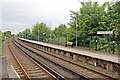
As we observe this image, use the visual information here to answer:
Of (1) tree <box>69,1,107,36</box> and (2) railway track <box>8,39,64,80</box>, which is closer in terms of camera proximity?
(2) railway track <box>8,39,64,80</box>

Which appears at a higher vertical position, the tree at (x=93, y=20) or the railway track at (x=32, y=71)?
the tree at (x=93, y=20)

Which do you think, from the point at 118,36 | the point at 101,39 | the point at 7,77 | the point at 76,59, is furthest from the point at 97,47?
the point at 7,77

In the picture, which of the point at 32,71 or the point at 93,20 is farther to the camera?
the point at 93,20

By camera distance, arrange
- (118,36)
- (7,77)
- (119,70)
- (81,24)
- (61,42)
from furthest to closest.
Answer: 1. (61,42)
2. (81,24)
3. (118,36)
4. (119,70)
5. (7,77)

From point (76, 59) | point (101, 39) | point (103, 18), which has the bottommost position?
point (76, 59)

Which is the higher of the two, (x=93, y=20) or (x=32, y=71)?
(x=93, y=20)

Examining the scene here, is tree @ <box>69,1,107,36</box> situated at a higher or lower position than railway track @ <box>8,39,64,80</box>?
higher

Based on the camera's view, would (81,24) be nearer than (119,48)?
No

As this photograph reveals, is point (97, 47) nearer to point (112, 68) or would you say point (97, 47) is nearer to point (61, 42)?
point (112, 68)

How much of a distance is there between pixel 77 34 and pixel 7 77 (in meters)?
27.1

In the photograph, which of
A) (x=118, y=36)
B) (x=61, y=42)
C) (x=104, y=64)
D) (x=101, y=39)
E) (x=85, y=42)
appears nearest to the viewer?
(x=104, y=64)

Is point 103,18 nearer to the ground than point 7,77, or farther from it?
farther from it

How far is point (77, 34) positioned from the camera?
39875mm

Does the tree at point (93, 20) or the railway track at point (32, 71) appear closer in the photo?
the railway track at point (32, 71)
